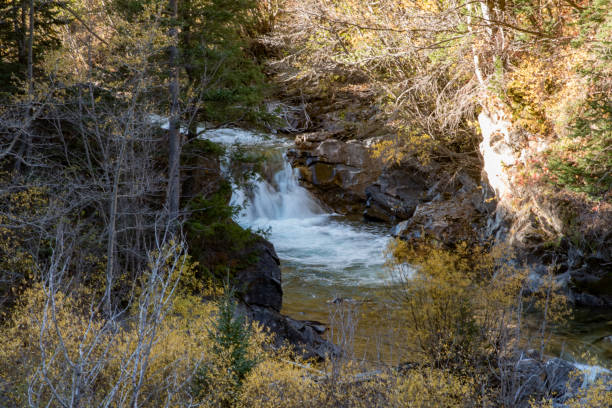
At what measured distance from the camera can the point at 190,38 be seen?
1263cm

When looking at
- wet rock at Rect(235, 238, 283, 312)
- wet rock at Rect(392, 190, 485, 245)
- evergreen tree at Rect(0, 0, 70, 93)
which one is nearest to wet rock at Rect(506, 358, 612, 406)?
wet rock at Rect(235, 238, 283, 312)

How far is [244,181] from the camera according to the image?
1323 centimetres

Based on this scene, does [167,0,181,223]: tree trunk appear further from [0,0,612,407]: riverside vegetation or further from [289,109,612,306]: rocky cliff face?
[289,109,612,306]: rocky cliff face

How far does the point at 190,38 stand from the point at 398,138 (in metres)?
8.03

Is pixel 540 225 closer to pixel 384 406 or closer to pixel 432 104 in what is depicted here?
pixel 432 104

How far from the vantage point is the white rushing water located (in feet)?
48.1

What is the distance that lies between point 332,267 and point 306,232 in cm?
378

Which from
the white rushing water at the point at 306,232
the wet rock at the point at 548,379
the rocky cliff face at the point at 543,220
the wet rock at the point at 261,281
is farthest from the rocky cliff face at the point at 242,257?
the rocky cliff face at the point at 543,220

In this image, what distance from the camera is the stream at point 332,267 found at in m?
10.0

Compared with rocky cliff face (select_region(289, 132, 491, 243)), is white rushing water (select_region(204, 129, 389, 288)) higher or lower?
lower

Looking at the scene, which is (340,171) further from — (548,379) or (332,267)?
(548,379)

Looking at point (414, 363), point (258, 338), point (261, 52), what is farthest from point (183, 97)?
point (261, 52)

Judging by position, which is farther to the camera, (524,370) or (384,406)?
(524,370)

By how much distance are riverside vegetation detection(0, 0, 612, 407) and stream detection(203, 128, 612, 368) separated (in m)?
0.56
